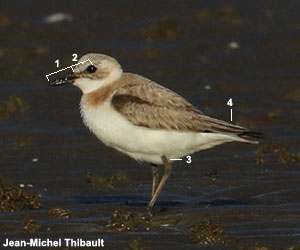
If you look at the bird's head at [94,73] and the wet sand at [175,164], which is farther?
the bird's head at [94,73]

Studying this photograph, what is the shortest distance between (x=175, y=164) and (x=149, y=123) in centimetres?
235

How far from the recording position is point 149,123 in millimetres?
10406

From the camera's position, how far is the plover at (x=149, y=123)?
1034 centimetres

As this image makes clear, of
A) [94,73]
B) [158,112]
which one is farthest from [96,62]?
[158,112]

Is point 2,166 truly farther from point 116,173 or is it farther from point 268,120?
point 268,120

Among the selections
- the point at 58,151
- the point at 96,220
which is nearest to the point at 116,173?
the point at 58,151

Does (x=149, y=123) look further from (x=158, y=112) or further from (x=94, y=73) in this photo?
(x=94, y=73)

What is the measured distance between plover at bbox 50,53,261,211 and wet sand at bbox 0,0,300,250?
614mm

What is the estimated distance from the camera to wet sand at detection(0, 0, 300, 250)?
9.80 metres

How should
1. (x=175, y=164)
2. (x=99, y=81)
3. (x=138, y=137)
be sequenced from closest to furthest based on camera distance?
(x=138, y=137)
(x=99, y=81)
(x=175, y=164)

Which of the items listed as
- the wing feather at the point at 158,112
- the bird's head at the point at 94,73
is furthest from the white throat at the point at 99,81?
the wing feather at the point at 158,112

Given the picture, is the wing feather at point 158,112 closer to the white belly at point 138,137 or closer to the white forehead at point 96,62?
the white belly at point 138,137

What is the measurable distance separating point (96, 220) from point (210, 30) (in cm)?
848

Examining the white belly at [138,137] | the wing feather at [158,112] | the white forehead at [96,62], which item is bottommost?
the white belly at [138,137]
